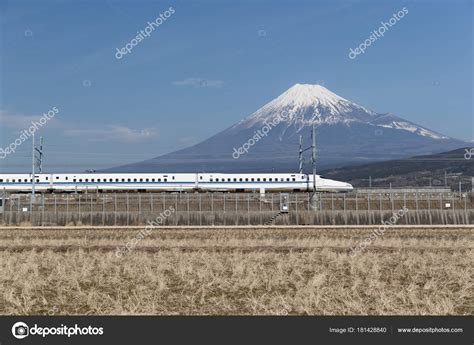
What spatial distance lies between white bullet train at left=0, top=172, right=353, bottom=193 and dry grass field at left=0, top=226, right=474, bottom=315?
6564cm

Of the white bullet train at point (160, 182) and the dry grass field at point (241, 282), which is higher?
the white bullet train at point (160, 182)

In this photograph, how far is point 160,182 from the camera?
91.8m

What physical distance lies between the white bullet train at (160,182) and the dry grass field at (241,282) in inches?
2584

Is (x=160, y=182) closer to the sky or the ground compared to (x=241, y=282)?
closer to the sky

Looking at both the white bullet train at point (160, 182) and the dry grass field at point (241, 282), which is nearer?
the dry grass field at point (241, 282)

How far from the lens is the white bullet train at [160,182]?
90938 mm

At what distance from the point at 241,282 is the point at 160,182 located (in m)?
77.3

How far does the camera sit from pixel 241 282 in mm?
15445

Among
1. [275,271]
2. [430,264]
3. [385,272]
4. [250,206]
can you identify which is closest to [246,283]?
[275,271]

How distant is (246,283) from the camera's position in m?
15.3

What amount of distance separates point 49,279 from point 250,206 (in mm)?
35108

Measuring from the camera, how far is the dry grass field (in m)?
12.5

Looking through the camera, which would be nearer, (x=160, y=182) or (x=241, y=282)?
(x=241, y=282)
